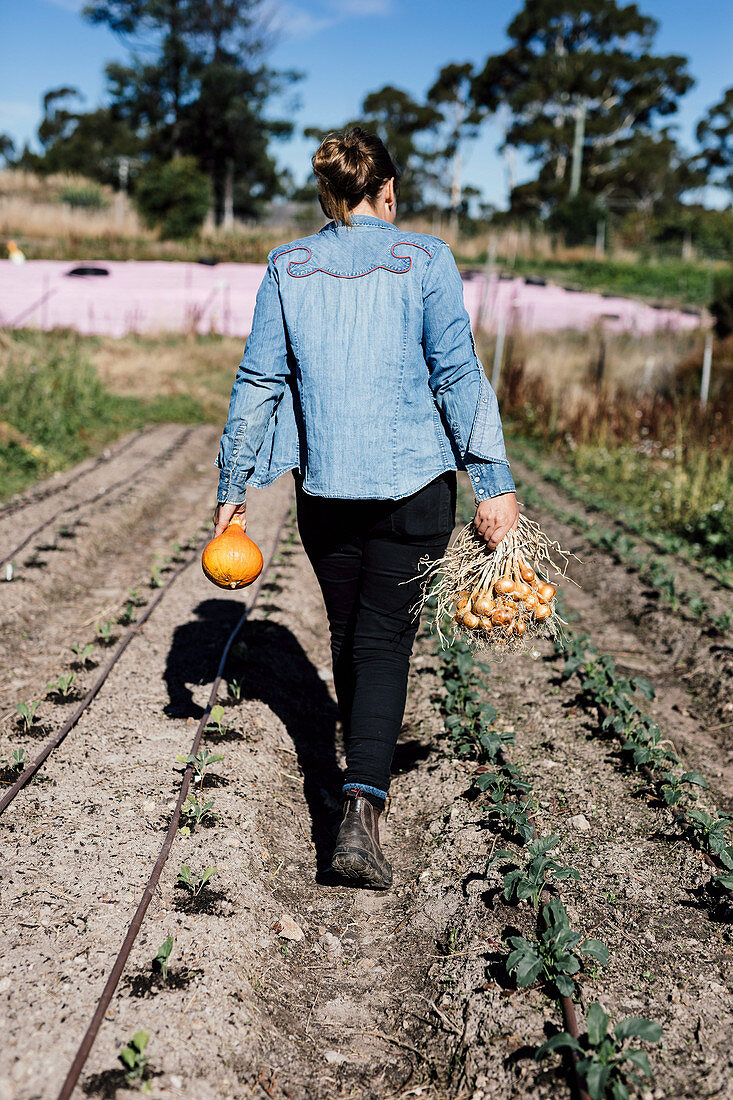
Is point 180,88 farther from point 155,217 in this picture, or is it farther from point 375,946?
point 375,946

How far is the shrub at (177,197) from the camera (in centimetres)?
2306

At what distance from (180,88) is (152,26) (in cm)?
204

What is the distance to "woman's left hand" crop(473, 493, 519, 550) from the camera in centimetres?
214

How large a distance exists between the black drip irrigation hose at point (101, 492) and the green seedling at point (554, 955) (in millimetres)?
4063

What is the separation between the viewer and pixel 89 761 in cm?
292

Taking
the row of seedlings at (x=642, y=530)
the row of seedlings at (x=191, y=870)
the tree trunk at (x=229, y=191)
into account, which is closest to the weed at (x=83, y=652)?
the row of seedlings at (x=191, y=870)

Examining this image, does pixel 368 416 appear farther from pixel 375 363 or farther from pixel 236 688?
pixel 236 688

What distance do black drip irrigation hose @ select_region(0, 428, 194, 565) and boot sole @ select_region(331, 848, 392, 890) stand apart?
3.61 m

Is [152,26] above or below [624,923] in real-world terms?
above

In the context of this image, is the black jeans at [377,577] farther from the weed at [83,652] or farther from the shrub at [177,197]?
the shrub at [177,197]

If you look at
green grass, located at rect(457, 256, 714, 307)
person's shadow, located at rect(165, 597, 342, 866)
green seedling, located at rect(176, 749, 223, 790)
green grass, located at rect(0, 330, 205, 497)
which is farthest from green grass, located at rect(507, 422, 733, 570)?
green grass, located at rect(457, 256, 714, 307)

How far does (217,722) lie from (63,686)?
29.2 inches

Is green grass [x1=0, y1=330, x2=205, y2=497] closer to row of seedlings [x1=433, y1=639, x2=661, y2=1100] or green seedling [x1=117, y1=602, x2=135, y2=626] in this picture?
green seedling [x1=117, y1=602, x2=135, y2=626]

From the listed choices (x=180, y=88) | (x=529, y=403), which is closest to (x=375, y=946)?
(x=529, y=403)
